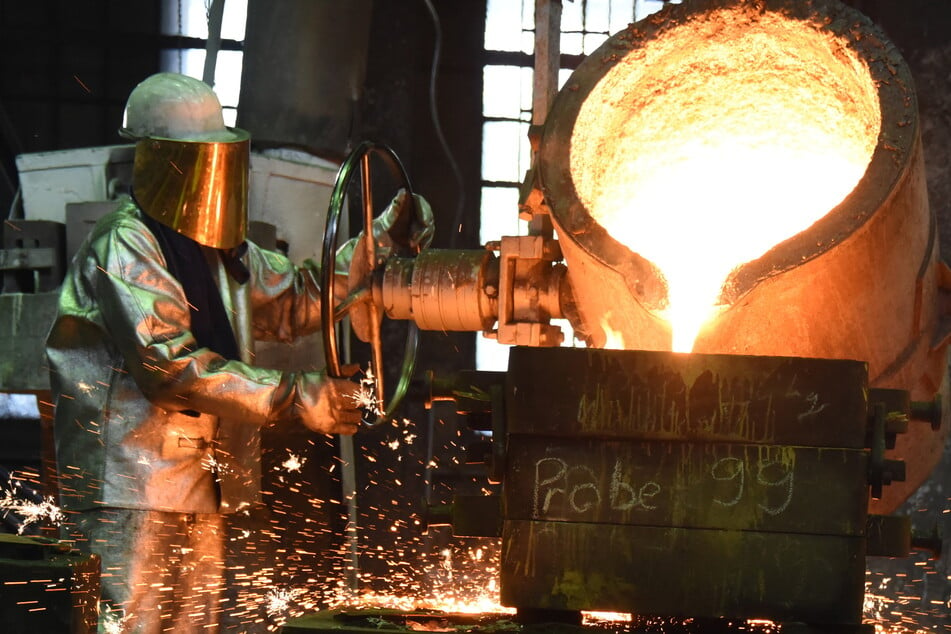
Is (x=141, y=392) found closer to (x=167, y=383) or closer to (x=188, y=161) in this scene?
(x=167, y=383)

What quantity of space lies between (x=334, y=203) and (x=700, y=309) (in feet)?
2.43

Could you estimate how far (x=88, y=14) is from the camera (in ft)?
18.9

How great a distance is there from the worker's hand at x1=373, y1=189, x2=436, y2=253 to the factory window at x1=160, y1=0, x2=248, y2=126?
2.68 metres

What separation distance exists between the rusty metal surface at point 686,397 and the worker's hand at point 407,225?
4.71 ft

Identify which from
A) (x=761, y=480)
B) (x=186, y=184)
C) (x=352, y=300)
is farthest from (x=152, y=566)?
(x=761, y=480)

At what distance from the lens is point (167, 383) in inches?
113

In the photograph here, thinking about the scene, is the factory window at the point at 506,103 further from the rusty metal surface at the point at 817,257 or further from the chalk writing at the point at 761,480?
the chalk writing at the point at 761,480

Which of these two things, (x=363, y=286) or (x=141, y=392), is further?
(x=363, y=286)

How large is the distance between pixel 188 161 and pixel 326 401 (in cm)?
71

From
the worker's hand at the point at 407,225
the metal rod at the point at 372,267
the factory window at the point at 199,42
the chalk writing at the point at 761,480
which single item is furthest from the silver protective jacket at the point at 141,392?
the factory window at the point at 199,42

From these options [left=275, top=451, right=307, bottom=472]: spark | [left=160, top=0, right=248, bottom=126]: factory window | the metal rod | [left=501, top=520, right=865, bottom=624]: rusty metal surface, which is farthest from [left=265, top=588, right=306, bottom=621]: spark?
[left=501, top=520, right=865, bottom=624]: rusty metal surface

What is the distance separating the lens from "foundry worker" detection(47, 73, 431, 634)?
9.50ft

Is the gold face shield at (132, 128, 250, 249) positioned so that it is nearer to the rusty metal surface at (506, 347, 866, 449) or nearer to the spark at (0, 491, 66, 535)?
Answer: the spark at (0, 491, 66, 535)

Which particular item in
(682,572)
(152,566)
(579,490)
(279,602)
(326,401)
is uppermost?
(326,401)
